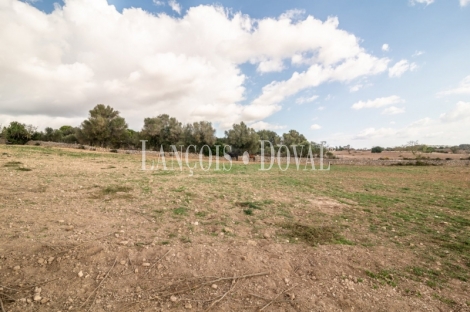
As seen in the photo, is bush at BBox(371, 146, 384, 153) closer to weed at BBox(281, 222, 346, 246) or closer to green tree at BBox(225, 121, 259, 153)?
green tree at BBox(225, 121, 259, 153)

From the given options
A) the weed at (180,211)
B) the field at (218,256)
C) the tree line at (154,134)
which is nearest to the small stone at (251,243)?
the field at (218,256)

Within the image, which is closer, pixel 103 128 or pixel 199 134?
pixel 103 128

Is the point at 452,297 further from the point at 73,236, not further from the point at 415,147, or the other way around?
the point at 415,147

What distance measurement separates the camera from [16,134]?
137 feet

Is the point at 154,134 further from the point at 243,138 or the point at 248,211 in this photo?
the point at 248,211

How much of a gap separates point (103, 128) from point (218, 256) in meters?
46.4

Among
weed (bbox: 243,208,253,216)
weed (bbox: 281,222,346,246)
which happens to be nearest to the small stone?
weed (bbox: 281,222,346,246)

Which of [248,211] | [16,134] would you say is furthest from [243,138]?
[16,134]

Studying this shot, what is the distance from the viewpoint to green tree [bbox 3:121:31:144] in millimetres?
41531

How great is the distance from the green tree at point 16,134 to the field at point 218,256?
49.0 meters

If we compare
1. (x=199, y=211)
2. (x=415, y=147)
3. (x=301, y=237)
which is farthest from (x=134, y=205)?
(x=415, y=147)

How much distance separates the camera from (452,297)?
123 inches

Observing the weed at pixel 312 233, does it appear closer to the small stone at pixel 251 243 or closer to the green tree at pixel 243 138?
the small stone at pixel 251 243

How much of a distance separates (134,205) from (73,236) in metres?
2.26
